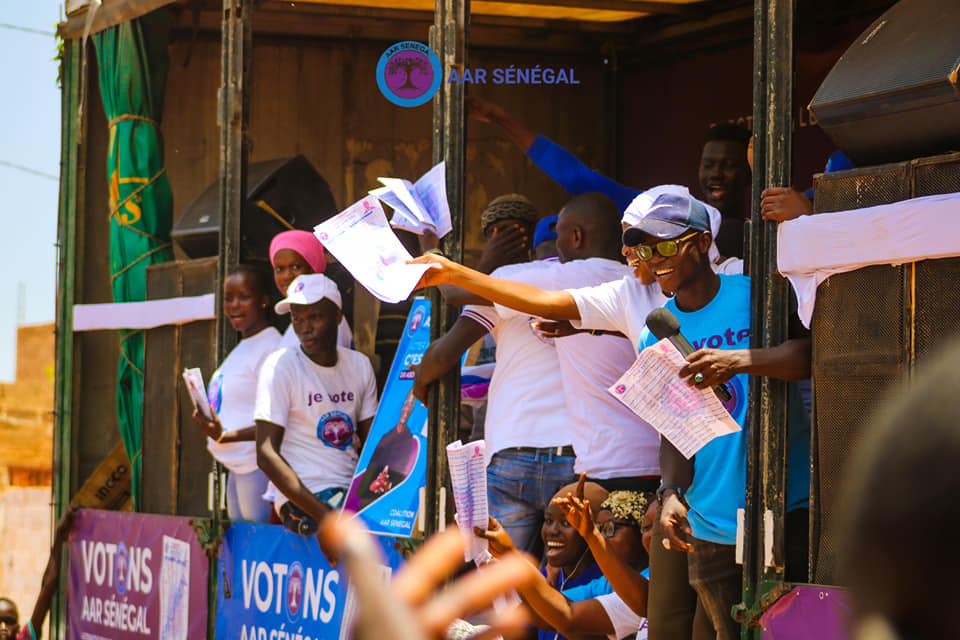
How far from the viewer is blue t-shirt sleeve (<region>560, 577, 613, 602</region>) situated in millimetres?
4418

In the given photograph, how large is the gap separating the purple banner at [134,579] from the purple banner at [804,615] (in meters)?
3.98

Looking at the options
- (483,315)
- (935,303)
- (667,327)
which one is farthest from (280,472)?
(935,303)

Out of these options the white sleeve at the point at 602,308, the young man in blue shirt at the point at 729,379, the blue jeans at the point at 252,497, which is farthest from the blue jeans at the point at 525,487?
the blue jeans at the point at 252,497

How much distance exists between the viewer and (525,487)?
4852 mm

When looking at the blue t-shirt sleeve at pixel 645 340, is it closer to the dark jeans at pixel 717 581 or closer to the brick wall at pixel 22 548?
the dark jeans at pixel 717 581

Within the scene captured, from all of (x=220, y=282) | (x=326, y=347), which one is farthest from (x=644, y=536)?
(x=220, y=282)

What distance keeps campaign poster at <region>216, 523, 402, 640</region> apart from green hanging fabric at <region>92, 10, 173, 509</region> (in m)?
1.64

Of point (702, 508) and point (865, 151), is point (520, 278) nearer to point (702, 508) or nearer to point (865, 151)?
point (702, 508)

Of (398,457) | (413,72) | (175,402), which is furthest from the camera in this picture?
(175,402)

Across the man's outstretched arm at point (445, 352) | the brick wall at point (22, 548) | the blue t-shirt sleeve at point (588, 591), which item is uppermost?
the man's outstretched arm at point (445, 352)

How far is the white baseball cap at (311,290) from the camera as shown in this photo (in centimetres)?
619

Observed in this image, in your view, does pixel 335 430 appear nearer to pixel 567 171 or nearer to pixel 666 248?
pixel 567 171

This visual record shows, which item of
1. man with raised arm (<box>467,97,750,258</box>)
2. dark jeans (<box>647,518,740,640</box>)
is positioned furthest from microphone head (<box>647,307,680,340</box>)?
man with raised arm (<box>467,97,750,258</box>)

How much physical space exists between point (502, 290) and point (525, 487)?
2.85 feet
